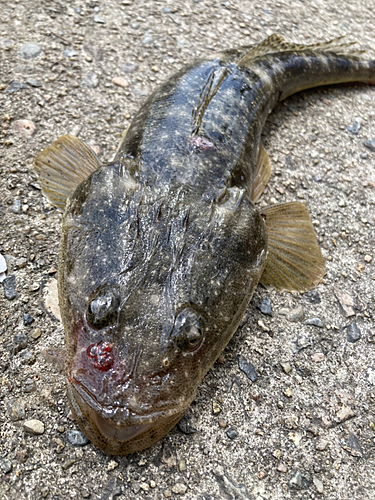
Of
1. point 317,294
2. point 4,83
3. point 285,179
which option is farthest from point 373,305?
point 4,83

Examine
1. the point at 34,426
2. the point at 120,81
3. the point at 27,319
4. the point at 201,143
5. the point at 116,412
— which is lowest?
the point at 34,426

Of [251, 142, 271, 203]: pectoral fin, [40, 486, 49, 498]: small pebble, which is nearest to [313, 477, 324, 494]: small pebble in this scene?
[40, 486, 49, 498]: small pebble

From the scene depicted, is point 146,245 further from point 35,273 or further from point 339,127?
point 339,127

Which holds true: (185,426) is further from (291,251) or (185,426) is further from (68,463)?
(291,251)

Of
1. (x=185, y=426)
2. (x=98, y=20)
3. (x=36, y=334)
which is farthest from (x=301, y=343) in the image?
(x=98, y=20)

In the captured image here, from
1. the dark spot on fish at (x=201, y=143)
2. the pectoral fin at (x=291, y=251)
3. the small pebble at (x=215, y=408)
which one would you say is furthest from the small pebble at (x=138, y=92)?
the small pebble at (x=215, y=408)

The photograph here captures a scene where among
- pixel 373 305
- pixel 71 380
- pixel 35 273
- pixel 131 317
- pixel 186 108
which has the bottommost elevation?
pixel 373 305
